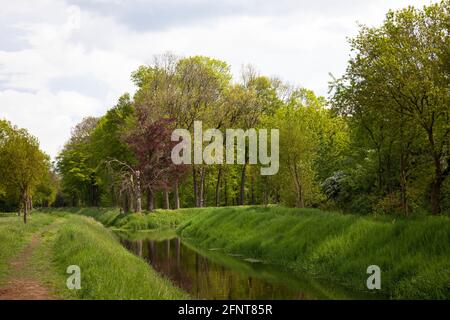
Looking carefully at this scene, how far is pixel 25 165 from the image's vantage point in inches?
1487

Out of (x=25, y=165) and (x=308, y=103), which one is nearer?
(x=25, y=165)

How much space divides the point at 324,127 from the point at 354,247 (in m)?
35.2

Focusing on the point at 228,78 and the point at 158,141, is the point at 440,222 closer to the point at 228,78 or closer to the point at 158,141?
the point at 158,141

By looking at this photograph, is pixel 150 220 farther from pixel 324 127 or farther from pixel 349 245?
pixel 349 245

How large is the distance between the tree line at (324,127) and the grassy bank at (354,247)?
402 cm

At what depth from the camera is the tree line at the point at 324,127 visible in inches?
760

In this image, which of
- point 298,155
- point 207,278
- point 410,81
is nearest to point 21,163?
point 298,155

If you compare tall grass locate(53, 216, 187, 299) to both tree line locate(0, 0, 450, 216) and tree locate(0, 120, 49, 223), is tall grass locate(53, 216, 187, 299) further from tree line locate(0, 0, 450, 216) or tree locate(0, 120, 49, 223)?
tree locate(0, 120, 49, 223)

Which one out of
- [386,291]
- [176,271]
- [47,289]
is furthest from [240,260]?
[47,289]

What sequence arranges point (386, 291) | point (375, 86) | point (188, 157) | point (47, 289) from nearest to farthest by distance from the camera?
1. point (47, 289)
2. point (386, 291)
3. point (375, 86)
4. point (188, 157)

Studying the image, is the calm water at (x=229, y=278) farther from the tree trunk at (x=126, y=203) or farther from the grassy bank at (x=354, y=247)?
the tree trunk at (x=126, y=203)

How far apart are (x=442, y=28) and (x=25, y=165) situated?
109 ft

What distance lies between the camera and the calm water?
1557cm

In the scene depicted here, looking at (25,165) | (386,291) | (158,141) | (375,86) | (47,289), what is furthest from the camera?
(158,141)
